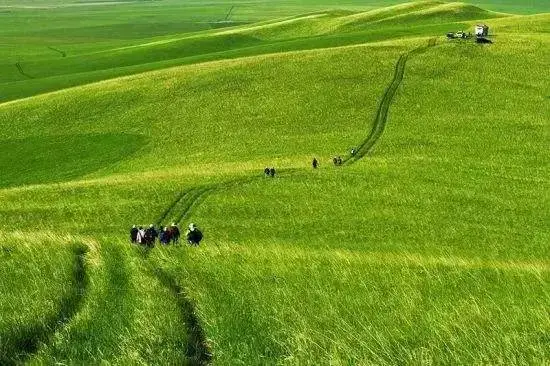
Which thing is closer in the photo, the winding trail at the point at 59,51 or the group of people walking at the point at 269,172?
the group of people walking at the point at 269,172

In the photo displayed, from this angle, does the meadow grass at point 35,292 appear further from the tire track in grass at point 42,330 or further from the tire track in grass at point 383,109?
the tire track in grass at point 383,109

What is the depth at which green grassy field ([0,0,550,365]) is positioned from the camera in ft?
25.5

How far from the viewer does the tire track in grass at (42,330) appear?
293 inches

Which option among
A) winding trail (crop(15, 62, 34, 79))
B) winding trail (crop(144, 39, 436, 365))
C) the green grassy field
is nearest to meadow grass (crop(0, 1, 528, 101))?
winding trail (crop(15, 62, 34, 79))

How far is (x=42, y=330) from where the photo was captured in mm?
8266

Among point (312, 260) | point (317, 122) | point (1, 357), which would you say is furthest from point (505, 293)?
point (317, 122)

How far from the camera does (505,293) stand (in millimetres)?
9672

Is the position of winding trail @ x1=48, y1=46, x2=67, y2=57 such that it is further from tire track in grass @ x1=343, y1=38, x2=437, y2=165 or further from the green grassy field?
tire track in grass @ x1=343, y1=38, x2=437, y2=165

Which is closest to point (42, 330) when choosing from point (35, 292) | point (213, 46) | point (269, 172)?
point (35, 292)

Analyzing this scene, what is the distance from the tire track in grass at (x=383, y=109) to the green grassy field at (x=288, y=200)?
0.36 meters

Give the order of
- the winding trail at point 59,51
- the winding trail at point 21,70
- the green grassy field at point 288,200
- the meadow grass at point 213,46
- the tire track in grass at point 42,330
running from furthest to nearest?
the winding trail at point 59,51 → the winding trail at point 21,70 → the meadow grass at point 213,46 → the green grassy field at point 288,200 → the tire track in grass at point 42,330

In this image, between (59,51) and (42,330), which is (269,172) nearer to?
(42,330)

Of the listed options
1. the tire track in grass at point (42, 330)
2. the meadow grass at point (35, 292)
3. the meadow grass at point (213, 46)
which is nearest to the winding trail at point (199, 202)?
the tire track in grass at point (42, 330)

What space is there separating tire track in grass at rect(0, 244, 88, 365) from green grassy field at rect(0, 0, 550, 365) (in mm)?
40
